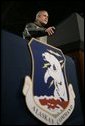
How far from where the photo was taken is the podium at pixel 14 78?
1.22 m

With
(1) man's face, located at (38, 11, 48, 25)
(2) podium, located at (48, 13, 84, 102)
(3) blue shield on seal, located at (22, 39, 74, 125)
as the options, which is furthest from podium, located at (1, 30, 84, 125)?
(2) podium, located at (48, 13, 84, 102)

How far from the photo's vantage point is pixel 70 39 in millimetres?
2098

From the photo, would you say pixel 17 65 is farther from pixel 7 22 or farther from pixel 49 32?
pixel 7 22

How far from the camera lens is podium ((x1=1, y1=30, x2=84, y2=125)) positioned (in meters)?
1.22

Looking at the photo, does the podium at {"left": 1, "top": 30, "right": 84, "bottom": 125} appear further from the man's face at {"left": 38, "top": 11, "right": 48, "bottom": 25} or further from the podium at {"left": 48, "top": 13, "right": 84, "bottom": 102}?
the podium at {"left": 48, "top": 13, "right": 84, "bottom": 102}

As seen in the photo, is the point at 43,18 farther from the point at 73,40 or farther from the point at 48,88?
the point at 48,88

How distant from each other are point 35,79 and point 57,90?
0.17m

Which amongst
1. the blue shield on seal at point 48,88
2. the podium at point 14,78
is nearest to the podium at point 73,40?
the blue shield on seal at point 48,88

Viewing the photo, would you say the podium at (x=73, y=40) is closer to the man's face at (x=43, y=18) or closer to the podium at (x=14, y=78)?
the man's face at (x=43, y=18)

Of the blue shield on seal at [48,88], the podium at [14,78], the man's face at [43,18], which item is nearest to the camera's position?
the podium at [14,78]

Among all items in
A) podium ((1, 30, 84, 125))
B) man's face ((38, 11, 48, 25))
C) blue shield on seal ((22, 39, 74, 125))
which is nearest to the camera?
podium ((1, 30, 84, 125))

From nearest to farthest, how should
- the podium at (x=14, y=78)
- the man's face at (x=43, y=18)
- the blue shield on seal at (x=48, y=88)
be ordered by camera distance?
the podium at (x=14, y=78)
the blue shield on seal at (x=48, y=88)
the man's face at (x=43, y=18)

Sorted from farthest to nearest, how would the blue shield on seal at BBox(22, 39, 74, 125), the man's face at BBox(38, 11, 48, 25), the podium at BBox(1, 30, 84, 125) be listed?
the man's face at BBox(38, 11, 48, 25)
the blue shield on seal at BBox(22, 39, 74, 125)
the podium at BBox(1, 30, 84, 125)

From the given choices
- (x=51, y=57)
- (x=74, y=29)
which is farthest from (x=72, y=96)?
(x=74, y=29)
